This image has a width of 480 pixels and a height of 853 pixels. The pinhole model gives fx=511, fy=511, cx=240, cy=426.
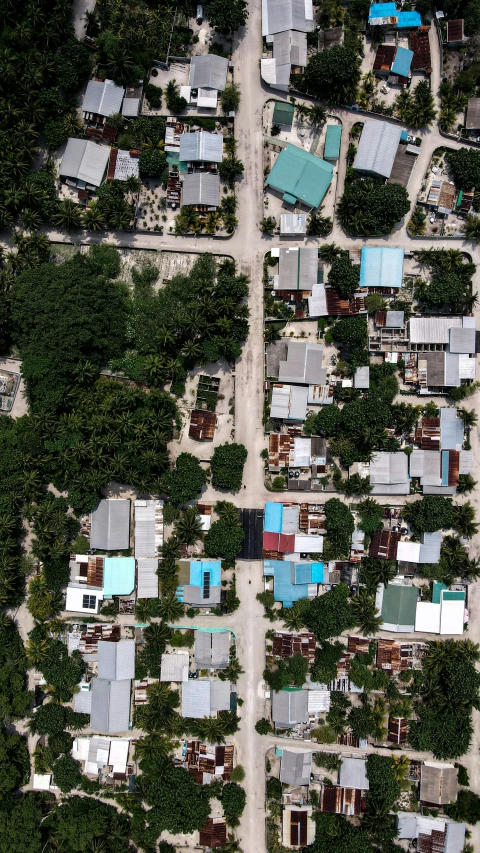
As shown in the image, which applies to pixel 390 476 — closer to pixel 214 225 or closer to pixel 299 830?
pixel 214 225

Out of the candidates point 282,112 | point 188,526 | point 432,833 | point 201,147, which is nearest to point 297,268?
point 201,147

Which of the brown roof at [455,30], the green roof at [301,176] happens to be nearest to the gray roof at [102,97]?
the green roof at [301,176]

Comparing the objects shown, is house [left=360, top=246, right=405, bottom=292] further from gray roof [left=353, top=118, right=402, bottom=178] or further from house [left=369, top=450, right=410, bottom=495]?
house [left=369, top=450, right=410, bottom=495]

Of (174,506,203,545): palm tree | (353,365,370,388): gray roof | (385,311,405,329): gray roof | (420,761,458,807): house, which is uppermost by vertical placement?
(385,311,405,329): gray roof

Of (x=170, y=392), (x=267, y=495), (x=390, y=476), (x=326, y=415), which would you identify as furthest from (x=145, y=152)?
(x=390, y=476)

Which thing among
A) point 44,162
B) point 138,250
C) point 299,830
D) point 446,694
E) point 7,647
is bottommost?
point 299,830

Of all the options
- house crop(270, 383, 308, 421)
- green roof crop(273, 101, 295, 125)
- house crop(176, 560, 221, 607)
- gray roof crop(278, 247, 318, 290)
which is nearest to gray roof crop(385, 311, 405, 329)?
gray roof crop(278, 247, 318, 290)

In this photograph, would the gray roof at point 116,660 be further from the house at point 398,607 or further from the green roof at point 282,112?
the green roof at point 282,112

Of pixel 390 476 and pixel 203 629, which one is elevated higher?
pixel 390 476
